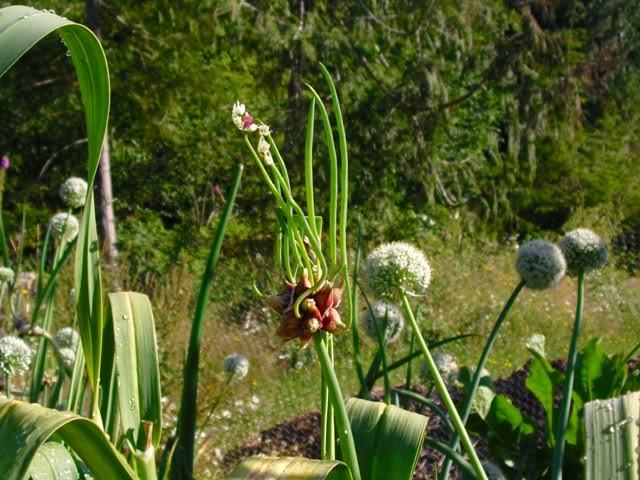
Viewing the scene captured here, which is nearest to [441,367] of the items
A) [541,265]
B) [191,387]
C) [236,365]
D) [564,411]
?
[541,265]

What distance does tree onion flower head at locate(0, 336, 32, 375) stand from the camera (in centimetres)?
213

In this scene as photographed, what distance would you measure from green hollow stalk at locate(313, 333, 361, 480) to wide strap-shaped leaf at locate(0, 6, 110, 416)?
0.29 m

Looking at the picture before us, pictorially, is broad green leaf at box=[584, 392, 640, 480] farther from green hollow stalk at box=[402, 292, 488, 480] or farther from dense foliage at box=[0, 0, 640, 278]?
dense foliage at box=[0, 0, 640, 278]

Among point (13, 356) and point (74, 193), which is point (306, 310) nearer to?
point (13, 356)

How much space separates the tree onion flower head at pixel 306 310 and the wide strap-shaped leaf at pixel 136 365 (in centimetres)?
32

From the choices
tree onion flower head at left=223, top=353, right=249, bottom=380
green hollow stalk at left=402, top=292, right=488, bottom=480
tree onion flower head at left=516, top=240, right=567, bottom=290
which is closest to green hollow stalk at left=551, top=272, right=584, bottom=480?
tree onion flower head at left=516, top=240, right=567, bottom=290

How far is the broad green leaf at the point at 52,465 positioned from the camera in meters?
1.06

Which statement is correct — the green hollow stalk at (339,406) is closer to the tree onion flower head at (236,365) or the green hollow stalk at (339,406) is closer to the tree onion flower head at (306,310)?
the tree onion flower head at (306,310)

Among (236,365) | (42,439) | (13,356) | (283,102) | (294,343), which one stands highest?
(283,102)

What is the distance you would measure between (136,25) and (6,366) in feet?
24.6

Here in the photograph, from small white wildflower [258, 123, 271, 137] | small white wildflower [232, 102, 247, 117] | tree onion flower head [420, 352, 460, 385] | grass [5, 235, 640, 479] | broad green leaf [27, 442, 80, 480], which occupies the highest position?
grass [5, 235, 640, 479]

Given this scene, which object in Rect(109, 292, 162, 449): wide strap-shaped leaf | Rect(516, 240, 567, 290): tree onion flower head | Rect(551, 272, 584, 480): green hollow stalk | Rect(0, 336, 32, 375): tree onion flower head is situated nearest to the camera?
Rect(109, 292, 162, 449): wide strap-shaped leaf

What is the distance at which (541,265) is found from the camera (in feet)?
5.89

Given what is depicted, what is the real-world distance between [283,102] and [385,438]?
9.69 metres
